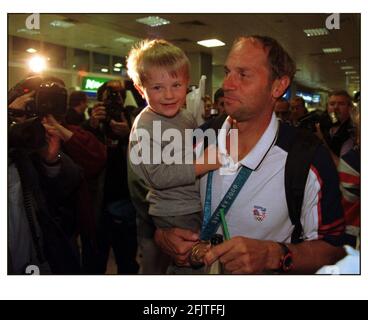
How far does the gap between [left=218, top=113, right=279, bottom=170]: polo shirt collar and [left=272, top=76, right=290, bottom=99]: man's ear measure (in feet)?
0.24

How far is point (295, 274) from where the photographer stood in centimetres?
95

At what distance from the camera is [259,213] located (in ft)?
3.29

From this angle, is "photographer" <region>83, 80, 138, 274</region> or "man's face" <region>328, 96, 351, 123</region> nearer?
"man's face" <region>328, 96, 351, 123</region>

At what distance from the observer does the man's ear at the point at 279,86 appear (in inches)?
42.4

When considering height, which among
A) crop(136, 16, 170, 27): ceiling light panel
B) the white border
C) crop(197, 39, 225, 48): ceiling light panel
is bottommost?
the white border

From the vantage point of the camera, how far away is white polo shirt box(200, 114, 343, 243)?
0.97 metres

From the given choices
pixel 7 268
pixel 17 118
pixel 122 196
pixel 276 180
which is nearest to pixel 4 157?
pixel 17 118

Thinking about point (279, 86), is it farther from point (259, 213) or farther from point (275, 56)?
point (259, 213)

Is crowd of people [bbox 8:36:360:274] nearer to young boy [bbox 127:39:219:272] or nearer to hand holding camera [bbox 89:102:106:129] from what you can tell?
young boy [bbox 127:39:219:272]

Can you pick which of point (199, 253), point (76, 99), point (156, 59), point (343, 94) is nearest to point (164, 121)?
point (156, 59)

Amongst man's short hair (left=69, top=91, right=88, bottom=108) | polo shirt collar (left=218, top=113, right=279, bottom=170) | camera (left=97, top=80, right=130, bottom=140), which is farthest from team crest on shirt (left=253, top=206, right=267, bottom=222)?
man's short hair (left=69, top=91, right=88, bottom=108)

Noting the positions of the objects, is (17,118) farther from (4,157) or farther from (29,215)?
(29,215)

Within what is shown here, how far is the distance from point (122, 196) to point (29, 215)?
0.76 m
